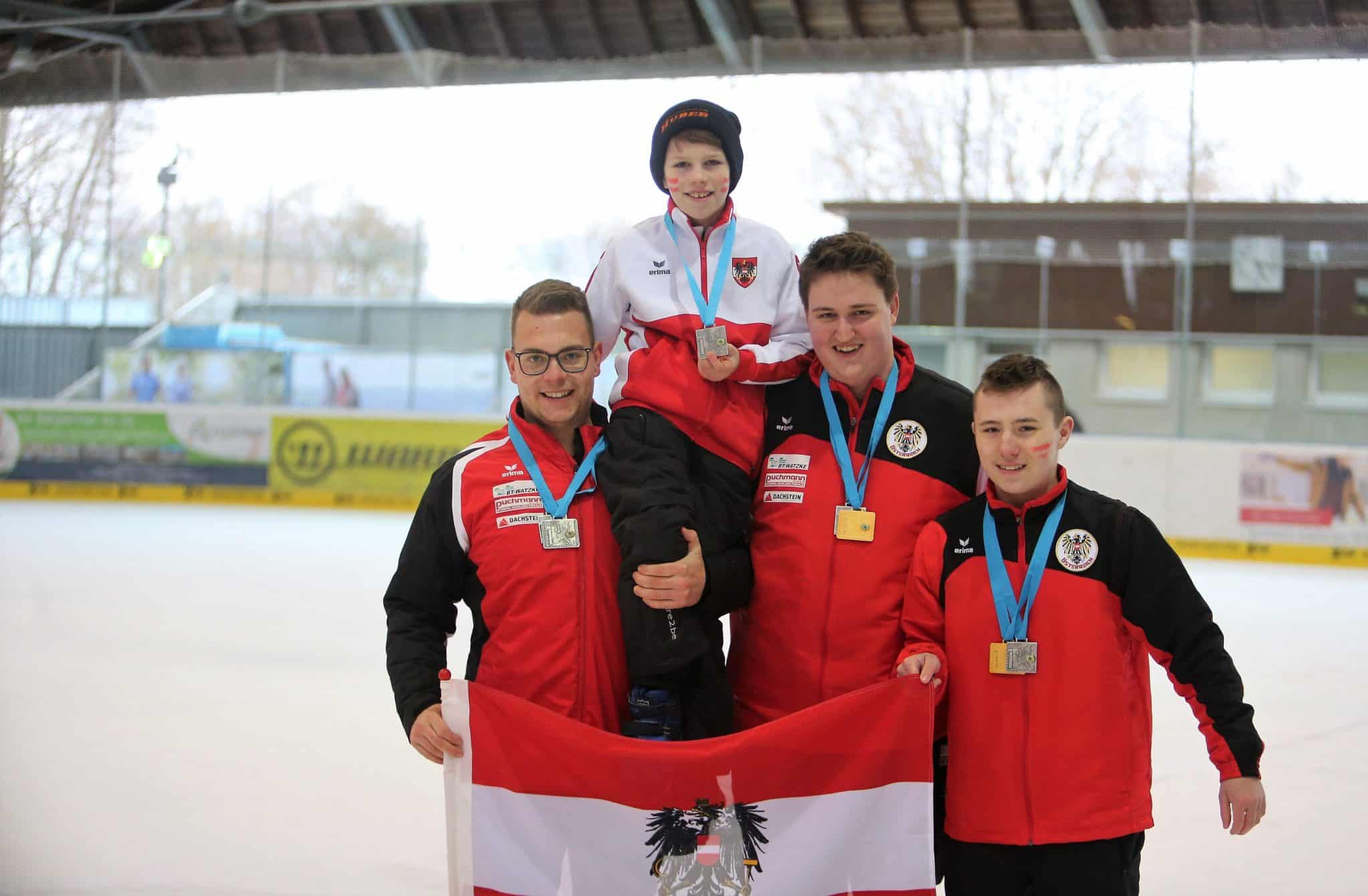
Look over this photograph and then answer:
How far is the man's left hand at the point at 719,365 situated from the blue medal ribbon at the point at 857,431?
0.65ft

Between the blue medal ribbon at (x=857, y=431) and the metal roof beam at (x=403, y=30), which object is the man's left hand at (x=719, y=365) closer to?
the blue medal ribbon at (x=857, y=431)

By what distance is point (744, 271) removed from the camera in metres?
2.54

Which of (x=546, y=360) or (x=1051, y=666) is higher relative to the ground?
(x=546, y=360)

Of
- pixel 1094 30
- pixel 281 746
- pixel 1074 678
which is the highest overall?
pixel 1094 30

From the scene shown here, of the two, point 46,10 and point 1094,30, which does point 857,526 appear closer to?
point 1094,30

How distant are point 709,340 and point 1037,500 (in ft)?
2.29

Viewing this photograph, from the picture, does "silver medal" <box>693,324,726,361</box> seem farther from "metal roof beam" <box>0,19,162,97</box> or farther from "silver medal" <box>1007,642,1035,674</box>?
"metal roof beam" <box>0,19,162,97</box>

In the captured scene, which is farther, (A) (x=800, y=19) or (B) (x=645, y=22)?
(B) (x=645, y=22)

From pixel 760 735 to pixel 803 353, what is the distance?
813 mm

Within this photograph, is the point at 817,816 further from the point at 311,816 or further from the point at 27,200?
the point at 27,200

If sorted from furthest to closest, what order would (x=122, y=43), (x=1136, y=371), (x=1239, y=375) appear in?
1. (x=122, y=43)
2. (x=1136, y=371)
3. (x=1239, y=375)

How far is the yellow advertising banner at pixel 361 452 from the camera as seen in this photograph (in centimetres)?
1259

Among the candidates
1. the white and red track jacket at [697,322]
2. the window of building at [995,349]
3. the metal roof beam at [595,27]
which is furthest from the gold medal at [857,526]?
the metal roof beam at [595,27]

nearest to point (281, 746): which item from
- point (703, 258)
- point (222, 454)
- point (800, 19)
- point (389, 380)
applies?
point (703, 258)
